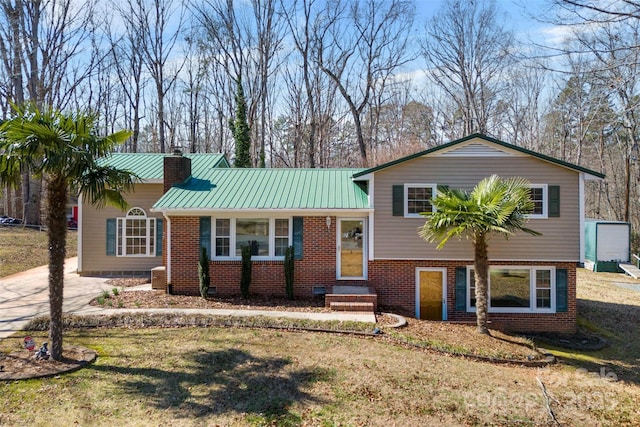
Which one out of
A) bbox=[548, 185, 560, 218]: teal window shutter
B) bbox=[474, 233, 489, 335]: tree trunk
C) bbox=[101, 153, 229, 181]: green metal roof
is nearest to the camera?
bbox=[474, 233, 489, 335]: tree trunk

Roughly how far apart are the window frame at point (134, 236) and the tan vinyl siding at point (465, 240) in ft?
29.1

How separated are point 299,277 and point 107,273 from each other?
8175mm

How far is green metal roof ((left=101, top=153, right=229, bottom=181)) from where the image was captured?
597 inches

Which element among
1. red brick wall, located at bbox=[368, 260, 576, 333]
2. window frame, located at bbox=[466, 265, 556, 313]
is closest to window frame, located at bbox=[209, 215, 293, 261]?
red brick wall, located at bbox=[368, 260, 576, 333]

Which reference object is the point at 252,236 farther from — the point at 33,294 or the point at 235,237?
the point at 33,294

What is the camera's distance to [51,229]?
6699 millimetres

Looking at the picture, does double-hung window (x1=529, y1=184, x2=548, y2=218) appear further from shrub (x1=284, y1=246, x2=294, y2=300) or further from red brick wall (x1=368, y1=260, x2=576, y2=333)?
shrub (x1=284, y1=246, x2=294, y2=300)

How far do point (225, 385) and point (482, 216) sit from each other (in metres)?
7.16

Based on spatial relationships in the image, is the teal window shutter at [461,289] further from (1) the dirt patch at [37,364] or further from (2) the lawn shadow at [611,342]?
(1) the dirt patch at [37,364]

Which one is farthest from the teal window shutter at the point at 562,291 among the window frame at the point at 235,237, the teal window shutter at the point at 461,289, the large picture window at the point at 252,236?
the large picture window at the point at 252,236

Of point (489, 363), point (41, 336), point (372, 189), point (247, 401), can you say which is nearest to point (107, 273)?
point (41, 336)

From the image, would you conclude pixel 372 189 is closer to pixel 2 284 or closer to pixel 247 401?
pixel 247 401

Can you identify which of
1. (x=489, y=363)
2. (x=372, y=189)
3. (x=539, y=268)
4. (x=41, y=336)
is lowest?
(x=489, y=363)

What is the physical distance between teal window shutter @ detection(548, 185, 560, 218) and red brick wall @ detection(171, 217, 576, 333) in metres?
2.01
